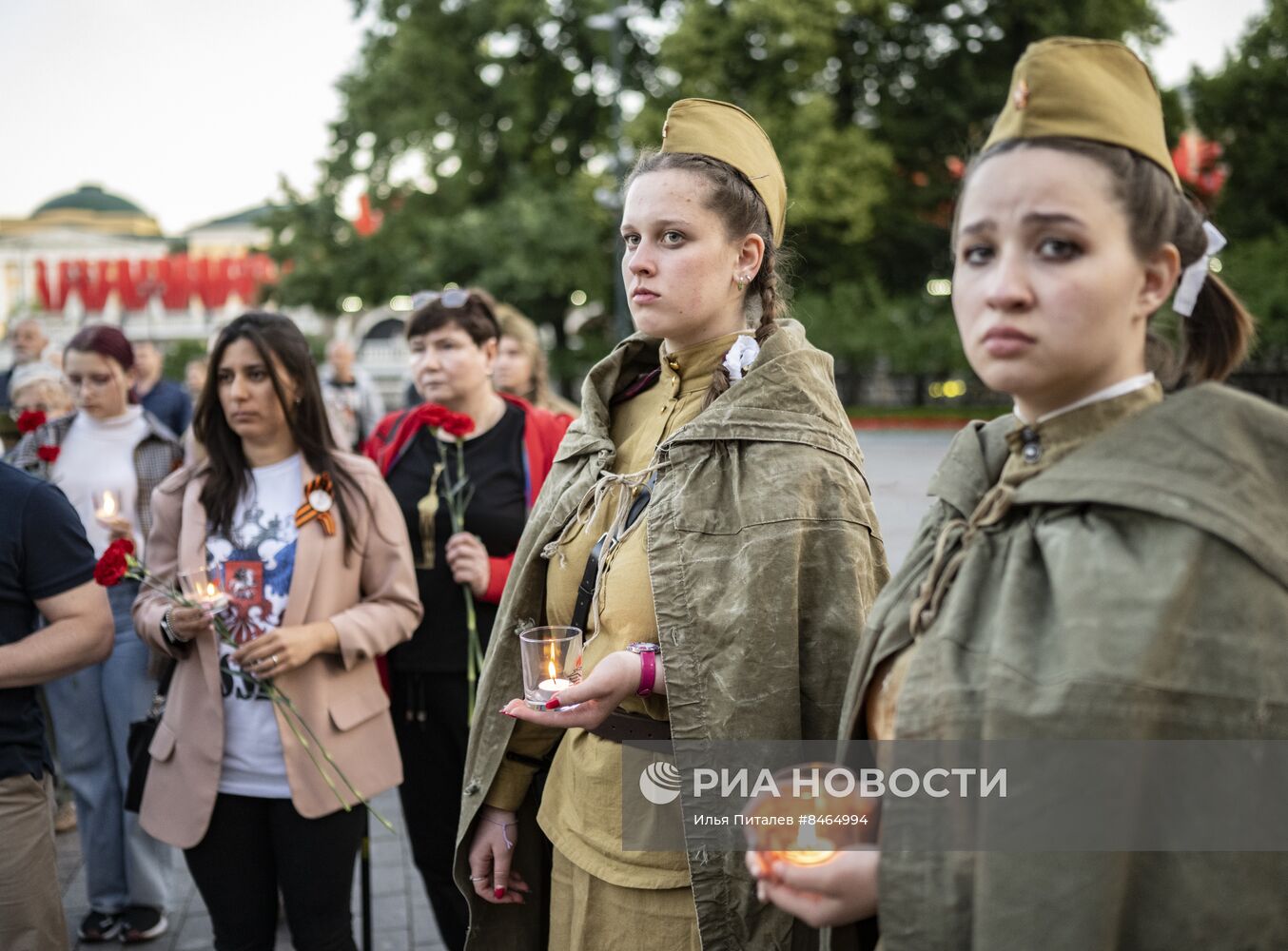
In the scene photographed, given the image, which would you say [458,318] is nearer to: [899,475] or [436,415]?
[436,415]

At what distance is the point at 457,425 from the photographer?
400cm

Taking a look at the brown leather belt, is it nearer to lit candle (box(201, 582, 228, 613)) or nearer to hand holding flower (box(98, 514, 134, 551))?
lit candle (box(201, 582, 228, 613))

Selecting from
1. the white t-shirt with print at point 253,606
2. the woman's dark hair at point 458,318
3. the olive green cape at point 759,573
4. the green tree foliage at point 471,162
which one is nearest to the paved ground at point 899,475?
the woman's dark hair at point 458,318

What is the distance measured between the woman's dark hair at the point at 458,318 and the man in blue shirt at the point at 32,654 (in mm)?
1746

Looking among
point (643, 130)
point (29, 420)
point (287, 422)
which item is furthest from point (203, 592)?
point (643, 130)

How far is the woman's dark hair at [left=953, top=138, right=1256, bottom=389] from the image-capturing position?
135 cm

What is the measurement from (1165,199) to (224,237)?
8713 cm

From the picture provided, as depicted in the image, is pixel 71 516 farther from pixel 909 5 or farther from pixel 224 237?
pixel 224 237

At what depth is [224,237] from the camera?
80.5m

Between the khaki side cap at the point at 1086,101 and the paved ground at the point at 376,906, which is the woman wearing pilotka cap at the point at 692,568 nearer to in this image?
the khaki side cap at the point at 1086,101

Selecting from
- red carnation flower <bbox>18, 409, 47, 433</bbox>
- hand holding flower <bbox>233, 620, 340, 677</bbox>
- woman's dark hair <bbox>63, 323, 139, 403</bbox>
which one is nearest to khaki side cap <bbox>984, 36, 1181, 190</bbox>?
hand holding flower <bbox>233, 620, 340, 677</bbox>

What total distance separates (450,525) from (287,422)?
817 mm

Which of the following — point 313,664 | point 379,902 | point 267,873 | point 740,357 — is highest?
point 740,357

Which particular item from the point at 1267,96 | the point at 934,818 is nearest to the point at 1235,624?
the point at 934,818
